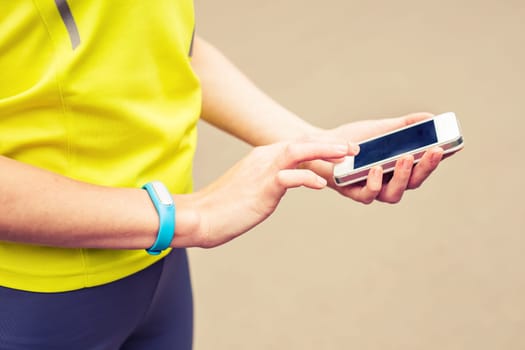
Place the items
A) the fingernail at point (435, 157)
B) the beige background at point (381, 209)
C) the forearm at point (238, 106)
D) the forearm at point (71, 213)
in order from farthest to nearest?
the beige background at point (381, 209), the forearm at point (238, 106), the fingernail at point (435, 157), the forearm at point (71, 213)

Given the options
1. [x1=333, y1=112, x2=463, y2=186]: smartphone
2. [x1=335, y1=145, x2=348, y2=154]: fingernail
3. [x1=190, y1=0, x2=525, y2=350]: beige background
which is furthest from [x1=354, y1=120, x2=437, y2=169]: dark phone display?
[x1=190, y1=0, x2=525, y2=350]: beige background

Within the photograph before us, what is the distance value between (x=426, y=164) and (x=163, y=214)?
267mm

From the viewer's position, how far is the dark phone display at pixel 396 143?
2.50 feet

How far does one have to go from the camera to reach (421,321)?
5.23ft

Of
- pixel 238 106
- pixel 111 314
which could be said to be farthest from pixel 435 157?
pixel 111 314

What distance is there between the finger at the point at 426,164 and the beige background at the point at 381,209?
2.89ft

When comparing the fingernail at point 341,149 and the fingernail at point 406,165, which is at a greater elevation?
the fingernail at point 341,149

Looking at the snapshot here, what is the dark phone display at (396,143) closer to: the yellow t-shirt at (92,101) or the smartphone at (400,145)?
the smartphone at (400,145)

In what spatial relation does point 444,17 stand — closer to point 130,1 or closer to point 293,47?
point 293,47

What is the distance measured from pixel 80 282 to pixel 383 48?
1820 mm

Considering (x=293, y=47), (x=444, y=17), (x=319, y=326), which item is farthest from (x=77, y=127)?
(x=444, y=17)

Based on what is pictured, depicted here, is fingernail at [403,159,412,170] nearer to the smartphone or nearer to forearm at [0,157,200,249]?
the smartphone

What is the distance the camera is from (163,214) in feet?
2.09

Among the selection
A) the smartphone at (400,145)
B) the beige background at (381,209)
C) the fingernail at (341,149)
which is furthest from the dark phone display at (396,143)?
the beige background at (381,209)
